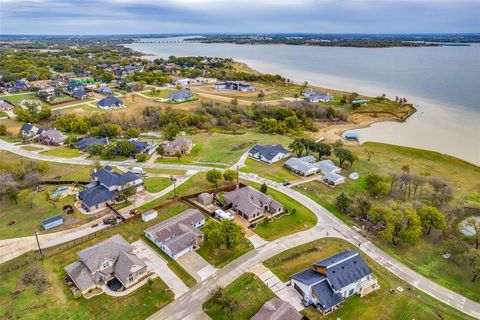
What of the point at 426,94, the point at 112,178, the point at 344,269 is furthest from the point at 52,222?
the point at 426,94

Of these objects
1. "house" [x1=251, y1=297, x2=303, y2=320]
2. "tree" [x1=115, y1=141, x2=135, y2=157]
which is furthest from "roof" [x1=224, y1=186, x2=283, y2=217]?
"tree" [x1=115, y1=141, x2=135, y2=157]

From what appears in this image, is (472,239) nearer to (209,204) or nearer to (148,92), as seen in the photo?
(209,204)

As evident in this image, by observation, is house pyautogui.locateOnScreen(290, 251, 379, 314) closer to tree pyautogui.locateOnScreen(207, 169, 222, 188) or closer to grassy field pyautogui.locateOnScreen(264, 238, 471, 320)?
grassy field pyautogui.locateOnScreen(264, 238, 471, 320)

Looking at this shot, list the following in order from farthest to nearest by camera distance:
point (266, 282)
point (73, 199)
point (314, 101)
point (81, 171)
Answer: point (314, 101) → point (81, 171) → point (73, 199) → point (266, 282)

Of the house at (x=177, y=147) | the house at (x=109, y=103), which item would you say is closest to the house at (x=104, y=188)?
the house at (x=177, y=147)

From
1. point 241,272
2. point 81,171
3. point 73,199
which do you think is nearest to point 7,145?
point 81,171
